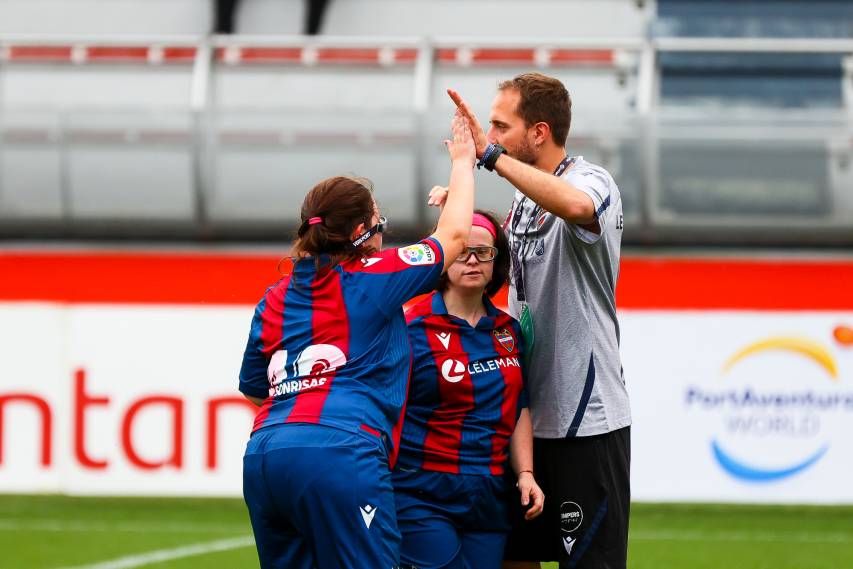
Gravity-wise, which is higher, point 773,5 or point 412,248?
point 773,5

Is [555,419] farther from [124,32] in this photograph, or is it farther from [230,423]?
[124,32]

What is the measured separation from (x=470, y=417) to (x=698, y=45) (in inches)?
260

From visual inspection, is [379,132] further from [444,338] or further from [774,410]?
[444,338]

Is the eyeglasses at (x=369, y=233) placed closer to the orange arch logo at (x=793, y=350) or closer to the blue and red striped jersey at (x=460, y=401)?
the blue and red striped jersey at (x=460, y=401)

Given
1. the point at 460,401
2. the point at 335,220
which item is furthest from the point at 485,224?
the point at 335,220

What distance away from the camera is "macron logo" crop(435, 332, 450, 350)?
3.82 meters

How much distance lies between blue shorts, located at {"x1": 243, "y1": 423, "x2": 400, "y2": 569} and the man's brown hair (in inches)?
40.6

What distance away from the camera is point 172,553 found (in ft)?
22.9

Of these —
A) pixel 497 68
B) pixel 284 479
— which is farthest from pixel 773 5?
pixel 284 479

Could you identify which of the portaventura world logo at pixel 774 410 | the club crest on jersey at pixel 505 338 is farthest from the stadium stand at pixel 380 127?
the club crest on jersey at pixel 505 338

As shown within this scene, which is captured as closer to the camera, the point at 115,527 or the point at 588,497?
the point at 588,497

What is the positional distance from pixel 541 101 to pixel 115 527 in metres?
4.95

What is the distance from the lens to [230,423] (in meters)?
8.55

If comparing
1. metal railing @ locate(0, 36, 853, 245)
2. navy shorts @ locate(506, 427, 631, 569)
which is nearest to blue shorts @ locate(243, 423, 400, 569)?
navy shorts @ locate(506, 427, 631, 569)
